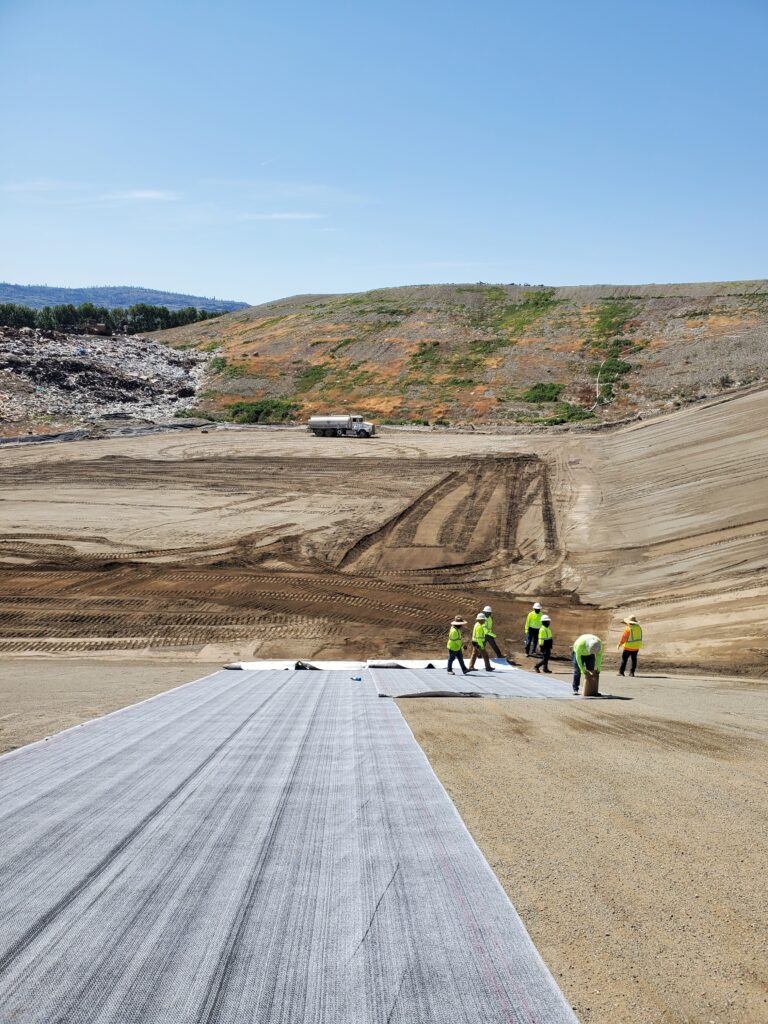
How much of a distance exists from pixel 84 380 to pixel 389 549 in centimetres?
4990

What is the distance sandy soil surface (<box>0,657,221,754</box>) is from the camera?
972 centimetres

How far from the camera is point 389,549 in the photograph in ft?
85.1

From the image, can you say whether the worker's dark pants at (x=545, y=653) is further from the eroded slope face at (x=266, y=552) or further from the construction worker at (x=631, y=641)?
the eroded slope face at (x=266, y=552)

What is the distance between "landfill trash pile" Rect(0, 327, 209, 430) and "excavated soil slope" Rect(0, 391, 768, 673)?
60.1 ft

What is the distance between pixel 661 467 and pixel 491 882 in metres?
31.2

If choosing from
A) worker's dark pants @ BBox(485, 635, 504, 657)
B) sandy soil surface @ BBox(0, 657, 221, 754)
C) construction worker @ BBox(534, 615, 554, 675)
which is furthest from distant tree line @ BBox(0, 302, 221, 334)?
construction worker @ BBox(534, 615, 554, 675)

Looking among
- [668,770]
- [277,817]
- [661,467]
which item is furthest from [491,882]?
[661,467]

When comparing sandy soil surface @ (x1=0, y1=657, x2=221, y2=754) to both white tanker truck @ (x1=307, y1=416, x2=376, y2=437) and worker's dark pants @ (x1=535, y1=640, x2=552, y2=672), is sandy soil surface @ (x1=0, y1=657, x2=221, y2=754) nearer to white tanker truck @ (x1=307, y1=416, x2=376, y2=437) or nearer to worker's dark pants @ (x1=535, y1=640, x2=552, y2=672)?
worker's dark pants @ (x1=535, y1=640, x2=552, y2=672)

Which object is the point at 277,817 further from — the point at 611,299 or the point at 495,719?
the point at 611,299

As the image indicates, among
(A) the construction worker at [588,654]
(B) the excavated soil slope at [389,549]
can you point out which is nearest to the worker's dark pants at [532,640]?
(B) the excavated soil slope at [389,549]

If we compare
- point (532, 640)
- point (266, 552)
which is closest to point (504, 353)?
point (266, 552)

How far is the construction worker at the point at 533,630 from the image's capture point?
673 inches

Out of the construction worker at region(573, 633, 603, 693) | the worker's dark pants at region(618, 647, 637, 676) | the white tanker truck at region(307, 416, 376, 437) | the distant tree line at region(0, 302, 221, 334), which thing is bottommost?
the worker's dark pants at region(618, 647, 637, 676)

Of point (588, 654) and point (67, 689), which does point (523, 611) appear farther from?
point (67, 689)
